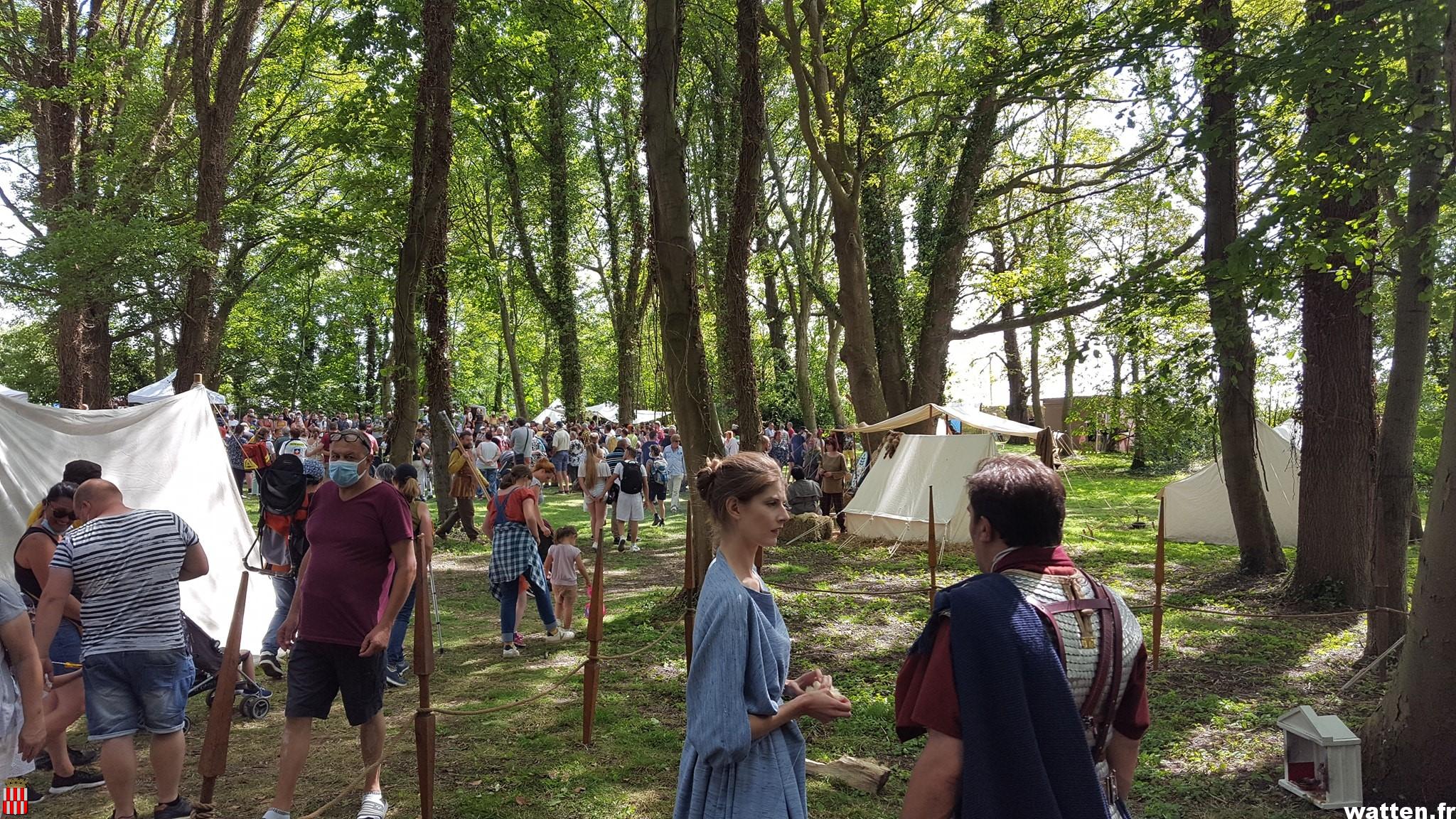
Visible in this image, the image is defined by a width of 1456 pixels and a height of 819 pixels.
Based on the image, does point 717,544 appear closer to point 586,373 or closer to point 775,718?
point 775,718

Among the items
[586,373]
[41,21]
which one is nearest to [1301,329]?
[41,21]

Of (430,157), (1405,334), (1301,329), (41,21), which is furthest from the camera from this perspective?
(41,21)

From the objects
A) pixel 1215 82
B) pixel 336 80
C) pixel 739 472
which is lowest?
pixel 739 472

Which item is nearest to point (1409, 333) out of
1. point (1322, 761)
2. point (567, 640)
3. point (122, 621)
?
point (1322, 761)

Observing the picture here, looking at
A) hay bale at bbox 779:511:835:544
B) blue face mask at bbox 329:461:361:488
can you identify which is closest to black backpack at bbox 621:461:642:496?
hay bale at bbox 779:511:835:544

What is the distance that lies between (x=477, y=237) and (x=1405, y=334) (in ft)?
95.4

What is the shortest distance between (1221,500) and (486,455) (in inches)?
555

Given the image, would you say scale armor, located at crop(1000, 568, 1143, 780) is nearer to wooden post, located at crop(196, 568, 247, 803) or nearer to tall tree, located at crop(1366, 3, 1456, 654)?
wooden post, located at crop(196, 568, 247, 803)

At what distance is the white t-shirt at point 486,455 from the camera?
19.8 metres

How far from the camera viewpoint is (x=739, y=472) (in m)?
2.64

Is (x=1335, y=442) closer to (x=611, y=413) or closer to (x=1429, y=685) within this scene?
(x=1429, y=685)

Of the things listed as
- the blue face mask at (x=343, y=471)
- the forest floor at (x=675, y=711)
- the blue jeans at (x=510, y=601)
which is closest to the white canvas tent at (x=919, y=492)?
the forest floor at (x=675, y=711)

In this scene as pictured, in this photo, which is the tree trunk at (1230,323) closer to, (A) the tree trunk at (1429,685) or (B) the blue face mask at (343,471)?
(A) the tree trunk at (1429,685)
